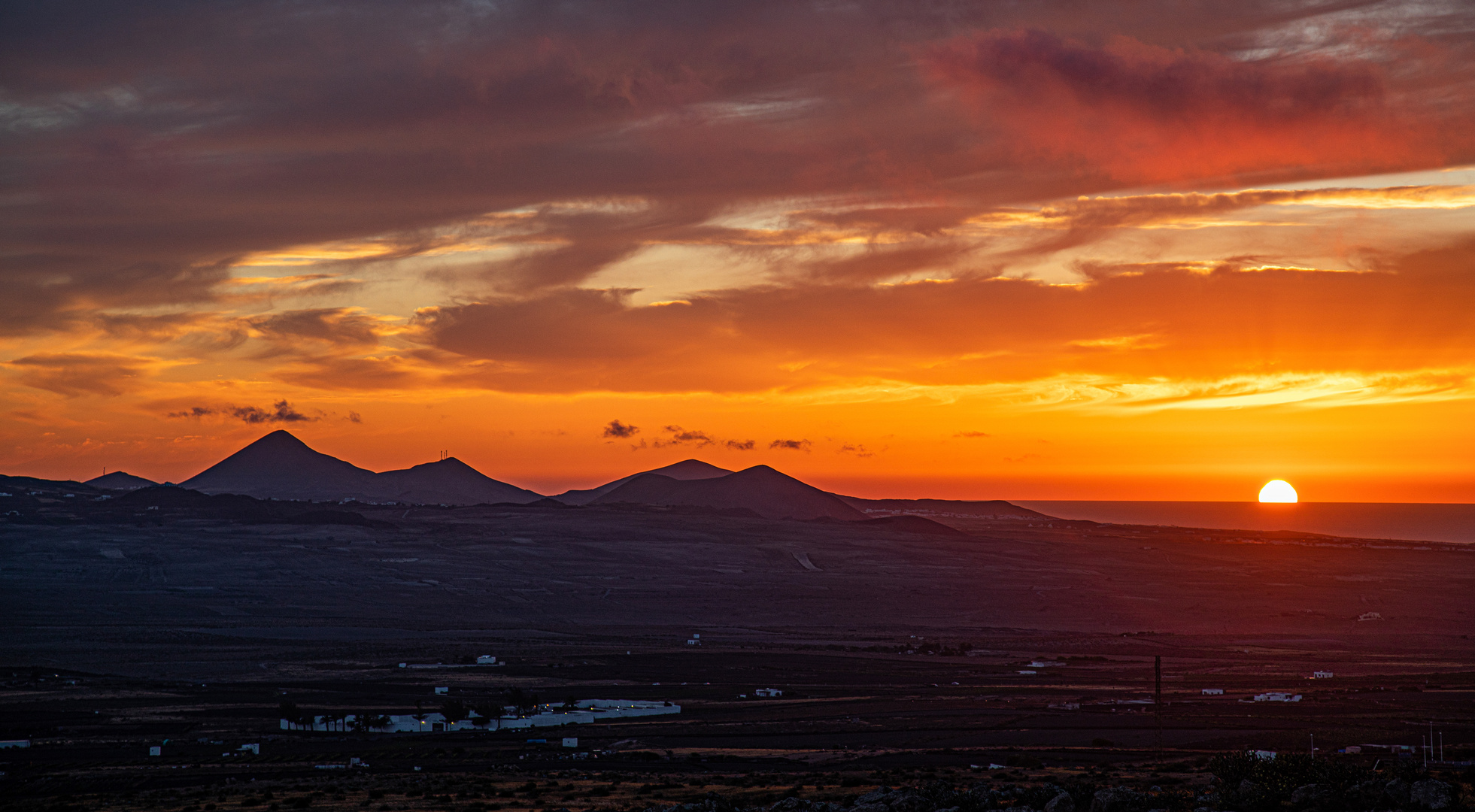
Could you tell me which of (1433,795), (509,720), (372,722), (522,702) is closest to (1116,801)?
(1433,795)

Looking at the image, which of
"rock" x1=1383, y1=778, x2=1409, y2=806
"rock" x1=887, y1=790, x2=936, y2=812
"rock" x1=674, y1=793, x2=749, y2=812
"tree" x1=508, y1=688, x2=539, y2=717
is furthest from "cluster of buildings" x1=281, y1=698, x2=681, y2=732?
"rock" x1=1383, y1=778, x2=1409, y2=806

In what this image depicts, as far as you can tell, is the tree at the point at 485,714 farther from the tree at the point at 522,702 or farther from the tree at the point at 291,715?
the tree at the point at 291,715

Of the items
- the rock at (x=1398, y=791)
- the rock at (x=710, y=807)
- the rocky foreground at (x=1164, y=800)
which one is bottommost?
the rock at (x=710, y=807)

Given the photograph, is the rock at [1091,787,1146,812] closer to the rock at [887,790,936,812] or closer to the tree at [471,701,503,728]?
the rock at [887,790,936,812]

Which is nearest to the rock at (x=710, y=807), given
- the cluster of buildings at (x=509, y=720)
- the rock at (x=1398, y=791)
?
the rock at (x=1398, y=791)

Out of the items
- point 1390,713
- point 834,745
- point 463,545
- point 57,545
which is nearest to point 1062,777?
point 834,745

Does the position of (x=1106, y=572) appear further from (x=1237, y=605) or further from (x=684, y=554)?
(x=684, y=554)
